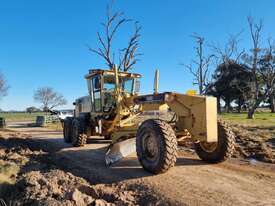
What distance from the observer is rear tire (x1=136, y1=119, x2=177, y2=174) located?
7039mm

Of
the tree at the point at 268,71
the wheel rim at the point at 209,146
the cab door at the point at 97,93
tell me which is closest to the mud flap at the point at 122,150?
the wheel rim at the point at 209,146

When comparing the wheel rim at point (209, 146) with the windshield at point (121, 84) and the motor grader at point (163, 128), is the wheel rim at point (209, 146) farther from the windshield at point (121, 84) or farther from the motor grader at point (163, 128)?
the windshield at point (121, 84)

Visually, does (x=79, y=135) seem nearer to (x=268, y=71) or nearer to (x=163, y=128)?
(x=163, y=128)

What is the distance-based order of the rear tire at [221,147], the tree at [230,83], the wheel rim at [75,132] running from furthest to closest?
the tree at [230,83]
the wheel rim at [75,132]
the rear tire at [221,147]

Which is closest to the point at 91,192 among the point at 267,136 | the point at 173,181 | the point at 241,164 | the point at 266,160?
the point at 173,181

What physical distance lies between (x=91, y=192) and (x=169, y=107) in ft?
10.2

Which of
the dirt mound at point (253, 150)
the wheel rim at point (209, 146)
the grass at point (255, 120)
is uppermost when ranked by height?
the grass at point (255, 120)

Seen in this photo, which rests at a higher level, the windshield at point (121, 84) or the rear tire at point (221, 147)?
the windshield at point (121, 84)

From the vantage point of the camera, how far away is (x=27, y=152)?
11391 millimetres

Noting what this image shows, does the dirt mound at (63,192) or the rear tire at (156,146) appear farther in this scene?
the rear tire at (156,146)

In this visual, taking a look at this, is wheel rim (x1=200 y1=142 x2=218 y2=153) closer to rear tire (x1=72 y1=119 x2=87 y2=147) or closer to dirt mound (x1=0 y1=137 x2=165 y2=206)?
dirt mound (x1=0 y1=137 x2=165 y2=206)

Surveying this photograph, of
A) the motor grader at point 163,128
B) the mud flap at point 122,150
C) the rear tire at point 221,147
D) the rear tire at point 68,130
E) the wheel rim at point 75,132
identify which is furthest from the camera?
the rear tire at point 68,130

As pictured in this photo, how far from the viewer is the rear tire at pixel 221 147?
8.03 metres

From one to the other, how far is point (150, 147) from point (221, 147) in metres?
1.81
